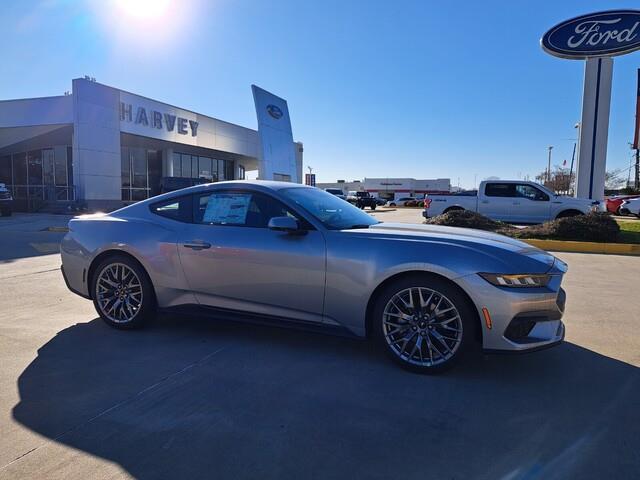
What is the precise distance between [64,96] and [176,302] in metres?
24.8

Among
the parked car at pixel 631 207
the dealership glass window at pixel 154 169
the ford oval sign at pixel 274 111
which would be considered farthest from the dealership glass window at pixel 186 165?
the parked car at pixel 631 207

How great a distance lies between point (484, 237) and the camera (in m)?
3.95

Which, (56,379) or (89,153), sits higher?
(89,153)

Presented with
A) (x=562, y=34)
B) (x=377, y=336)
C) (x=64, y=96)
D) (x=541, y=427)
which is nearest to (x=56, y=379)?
(x=377, y=336)

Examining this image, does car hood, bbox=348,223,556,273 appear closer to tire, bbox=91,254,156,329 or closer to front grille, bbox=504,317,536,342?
front grille, bbox=504,317,536,342

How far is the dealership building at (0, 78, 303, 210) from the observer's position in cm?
2370

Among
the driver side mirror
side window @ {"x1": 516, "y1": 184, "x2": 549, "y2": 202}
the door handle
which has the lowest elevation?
the door handle

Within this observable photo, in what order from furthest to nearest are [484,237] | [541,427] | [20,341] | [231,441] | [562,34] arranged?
[562,34] → [20,341] → [484,237] → [541,427] → [231,441]

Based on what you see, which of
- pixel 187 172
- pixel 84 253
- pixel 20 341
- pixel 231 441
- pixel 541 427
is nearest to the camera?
pixel 231 441

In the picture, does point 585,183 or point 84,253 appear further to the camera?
point 585,183

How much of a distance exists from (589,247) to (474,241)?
9.49 m

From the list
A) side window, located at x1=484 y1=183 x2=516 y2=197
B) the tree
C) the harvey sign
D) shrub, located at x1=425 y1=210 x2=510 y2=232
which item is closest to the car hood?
shrub, located at x1=425 y1=210 x2=510 y2=232

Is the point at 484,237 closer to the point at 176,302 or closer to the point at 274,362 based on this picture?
the point at 274,362

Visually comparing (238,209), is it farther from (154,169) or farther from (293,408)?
(154,169)
